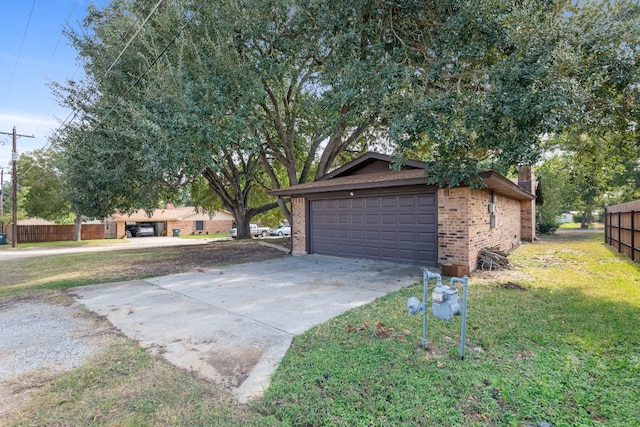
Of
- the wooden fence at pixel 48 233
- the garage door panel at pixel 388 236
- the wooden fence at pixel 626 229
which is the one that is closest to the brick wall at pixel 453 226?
the garage door panel at pixel 388 236

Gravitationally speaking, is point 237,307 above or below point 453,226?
below

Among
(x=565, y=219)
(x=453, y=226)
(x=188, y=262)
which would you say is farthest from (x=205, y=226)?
(x=565, y=219)

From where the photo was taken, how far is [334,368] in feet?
10.5

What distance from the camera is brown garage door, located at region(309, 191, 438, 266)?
8.87 metres

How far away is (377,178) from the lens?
9.66 metres

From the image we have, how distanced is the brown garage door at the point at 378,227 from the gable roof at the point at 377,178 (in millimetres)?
637

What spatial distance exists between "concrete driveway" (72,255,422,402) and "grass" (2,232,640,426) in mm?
237

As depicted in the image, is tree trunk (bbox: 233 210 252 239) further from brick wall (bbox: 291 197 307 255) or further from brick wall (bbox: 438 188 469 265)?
brick wall (bbox: 438 188 469 265)

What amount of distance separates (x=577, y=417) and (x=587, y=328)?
2278 mm

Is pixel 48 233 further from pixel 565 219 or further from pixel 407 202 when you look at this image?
pixel 565 219

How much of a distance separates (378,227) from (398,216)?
743 millimetres

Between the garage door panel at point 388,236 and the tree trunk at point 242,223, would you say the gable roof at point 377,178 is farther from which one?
the tree trunk at point 242,223

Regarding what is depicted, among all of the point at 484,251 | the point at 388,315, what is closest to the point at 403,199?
the point at 484,251

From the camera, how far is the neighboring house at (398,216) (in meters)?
8.18
